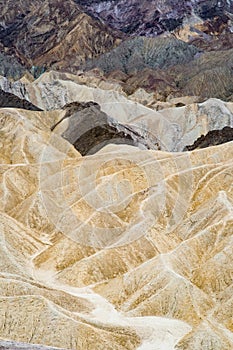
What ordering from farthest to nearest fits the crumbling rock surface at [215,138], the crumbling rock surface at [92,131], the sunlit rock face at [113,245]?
the crumbling rock surface at [215,138] → the crumbling rock surface at [92,131] → the sunlit rock face at [113,245]

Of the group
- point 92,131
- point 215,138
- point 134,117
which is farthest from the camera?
point 134,117

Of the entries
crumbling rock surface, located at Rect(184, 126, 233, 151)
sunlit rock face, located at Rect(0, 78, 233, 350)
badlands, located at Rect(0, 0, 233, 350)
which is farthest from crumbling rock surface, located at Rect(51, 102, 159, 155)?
crumbling rock surface, located at Rect(184, 126, 233, 151)

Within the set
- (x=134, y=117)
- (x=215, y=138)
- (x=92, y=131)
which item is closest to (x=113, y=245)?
(x=92, y=131)

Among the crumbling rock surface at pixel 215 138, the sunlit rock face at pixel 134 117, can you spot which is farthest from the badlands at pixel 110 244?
the crumbling rock surface at pixel 215 138

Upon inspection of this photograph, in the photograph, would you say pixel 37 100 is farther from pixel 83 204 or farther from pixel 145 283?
pixel 145 283

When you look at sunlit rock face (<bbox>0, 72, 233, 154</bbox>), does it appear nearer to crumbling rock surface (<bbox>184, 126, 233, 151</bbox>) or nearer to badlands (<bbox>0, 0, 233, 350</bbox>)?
badlands (<bbox>0, 0, 233, 350</bbox>)

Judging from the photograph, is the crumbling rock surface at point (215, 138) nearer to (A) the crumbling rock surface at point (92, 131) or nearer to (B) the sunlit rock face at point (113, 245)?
(A) the crumbling rock surface at point (92, 131)

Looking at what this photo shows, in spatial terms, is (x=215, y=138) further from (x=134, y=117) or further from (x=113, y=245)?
(x=113, y=245)

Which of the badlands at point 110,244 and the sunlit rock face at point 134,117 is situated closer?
the badlands at point 110,244

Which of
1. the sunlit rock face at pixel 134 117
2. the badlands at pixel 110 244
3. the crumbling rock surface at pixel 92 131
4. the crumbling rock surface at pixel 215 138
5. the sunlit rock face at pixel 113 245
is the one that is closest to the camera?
the badlands at pixel 110 244

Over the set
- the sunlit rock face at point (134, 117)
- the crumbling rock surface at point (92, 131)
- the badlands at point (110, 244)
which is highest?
the badlands at point (110, 244)
